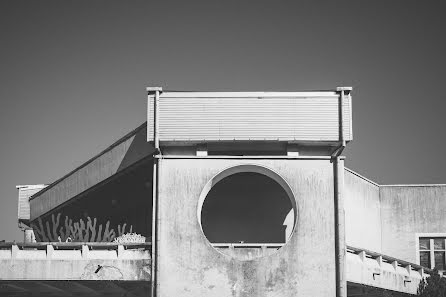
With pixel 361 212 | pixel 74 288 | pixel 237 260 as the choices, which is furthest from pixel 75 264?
pixel 361 212

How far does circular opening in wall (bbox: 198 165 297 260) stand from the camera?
3575 cm

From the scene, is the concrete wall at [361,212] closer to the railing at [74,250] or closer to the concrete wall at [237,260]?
the concrete wall at [237,260]

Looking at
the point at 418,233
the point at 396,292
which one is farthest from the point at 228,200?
the point at 418,233

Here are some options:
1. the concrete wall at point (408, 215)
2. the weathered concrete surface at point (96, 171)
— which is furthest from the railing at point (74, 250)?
the concrete wall at point (408, 215)

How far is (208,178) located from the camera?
32.8 metres

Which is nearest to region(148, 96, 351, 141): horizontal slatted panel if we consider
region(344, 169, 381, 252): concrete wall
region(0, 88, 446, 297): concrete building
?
region(0, 88, 446, 297): concrete building

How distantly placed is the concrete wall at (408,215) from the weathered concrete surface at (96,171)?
14.5 m

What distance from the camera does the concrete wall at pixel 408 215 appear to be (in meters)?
43.3

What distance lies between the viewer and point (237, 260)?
32.1 m

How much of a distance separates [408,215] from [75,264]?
18.2m

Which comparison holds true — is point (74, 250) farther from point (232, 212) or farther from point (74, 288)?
point (232, 212)

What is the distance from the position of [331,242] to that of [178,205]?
5.94 meters

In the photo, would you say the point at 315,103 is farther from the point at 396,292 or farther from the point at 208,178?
the point at 396,292

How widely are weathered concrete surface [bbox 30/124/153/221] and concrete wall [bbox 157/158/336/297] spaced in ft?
8.87
